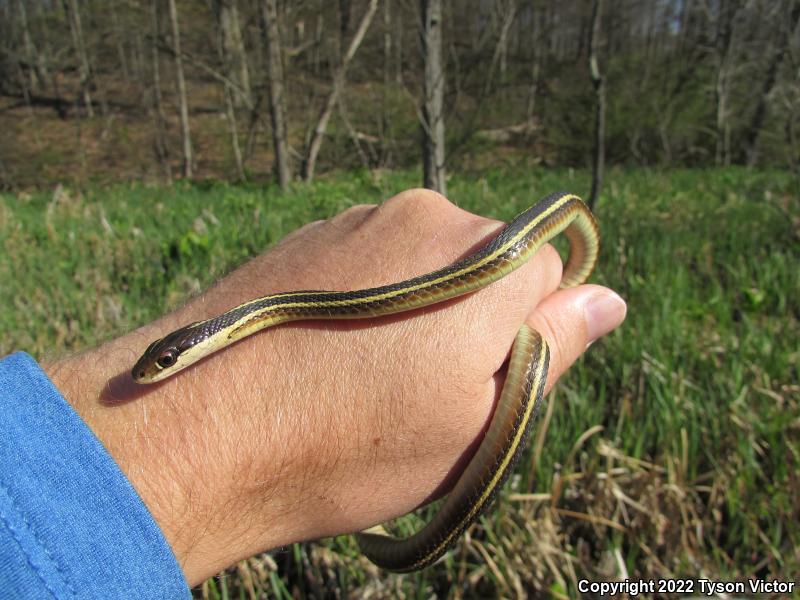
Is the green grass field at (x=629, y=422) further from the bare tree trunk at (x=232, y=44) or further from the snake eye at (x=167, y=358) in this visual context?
the bare tree trunk at (x=232, y=44)

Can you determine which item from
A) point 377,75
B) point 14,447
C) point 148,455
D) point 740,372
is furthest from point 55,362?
point 377,75

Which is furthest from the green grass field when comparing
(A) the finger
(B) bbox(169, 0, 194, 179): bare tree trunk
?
(B) bbox(169, 0, 194, 179): bare tree trunk

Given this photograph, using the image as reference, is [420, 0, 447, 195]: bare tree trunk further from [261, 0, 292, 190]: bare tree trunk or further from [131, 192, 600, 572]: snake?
[261, 0, 292, 190]: bare tree trunk

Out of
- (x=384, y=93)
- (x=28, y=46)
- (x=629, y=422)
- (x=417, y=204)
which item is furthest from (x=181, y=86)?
(x=28, y=46)

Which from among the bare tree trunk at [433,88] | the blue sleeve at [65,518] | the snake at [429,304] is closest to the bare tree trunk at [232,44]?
the bare tree trunk at [433,88]

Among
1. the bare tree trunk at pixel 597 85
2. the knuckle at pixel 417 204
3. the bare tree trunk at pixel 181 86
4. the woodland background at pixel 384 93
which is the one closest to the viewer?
the knuckle at pixel 417 204

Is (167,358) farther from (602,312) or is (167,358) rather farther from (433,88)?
(433,88)
